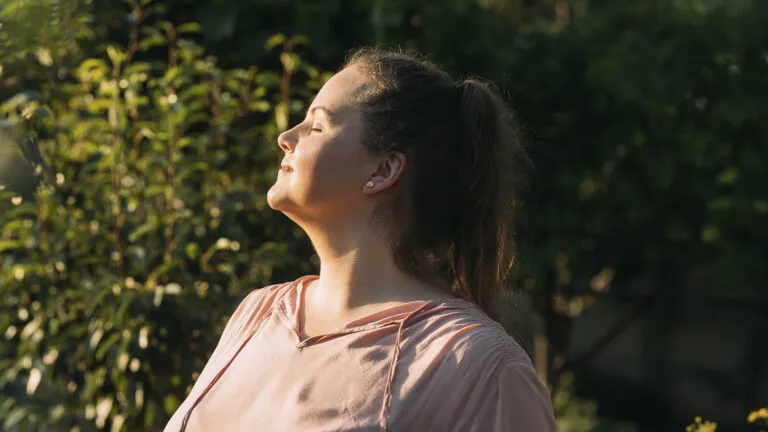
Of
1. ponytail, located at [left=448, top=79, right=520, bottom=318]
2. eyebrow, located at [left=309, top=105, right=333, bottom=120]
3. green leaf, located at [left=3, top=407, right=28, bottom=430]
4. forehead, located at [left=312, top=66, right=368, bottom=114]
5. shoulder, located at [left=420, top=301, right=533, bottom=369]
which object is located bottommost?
green leaf, located at [left=3, top=407, right=28, bottom=430]

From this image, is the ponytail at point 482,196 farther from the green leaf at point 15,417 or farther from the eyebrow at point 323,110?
the green leaf at point 15,417

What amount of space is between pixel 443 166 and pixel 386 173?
102 mm

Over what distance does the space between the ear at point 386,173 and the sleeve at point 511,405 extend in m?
0.38

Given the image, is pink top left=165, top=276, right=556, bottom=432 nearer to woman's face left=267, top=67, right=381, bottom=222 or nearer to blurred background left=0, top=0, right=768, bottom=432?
woman's face left=267, top=67, right=381, bottom=222

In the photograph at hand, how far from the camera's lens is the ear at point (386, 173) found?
188 cm

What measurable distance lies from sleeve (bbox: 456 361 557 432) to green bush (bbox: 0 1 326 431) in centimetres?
207

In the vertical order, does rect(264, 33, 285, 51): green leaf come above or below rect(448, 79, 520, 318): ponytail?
below

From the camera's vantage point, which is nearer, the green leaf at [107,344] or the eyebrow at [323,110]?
the eyebrow at [323,110]

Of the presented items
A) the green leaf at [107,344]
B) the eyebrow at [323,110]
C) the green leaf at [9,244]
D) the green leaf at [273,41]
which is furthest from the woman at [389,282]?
the green leaf at [273,41]

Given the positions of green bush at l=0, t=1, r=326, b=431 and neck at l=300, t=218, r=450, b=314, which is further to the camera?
green bush at l=0, t=1, r=326, b=431

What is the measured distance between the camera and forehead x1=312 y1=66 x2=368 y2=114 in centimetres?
191

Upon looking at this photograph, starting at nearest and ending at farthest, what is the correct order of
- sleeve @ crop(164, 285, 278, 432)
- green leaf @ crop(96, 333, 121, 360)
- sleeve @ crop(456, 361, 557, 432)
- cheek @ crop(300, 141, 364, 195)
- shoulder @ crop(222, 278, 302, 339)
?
sleeve @ crop(456, 361, 557, 432) < cheek @ crop(300, 141, 364, 195) < sleeve @ crop(164, 285, 278, 432) < shoulder @ crop(222, 278, 302, 339) < green leaf @ crop(96, 333, 121, 360)

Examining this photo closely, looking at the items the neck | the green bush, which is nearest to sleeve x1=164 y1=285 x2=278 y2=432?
the neck

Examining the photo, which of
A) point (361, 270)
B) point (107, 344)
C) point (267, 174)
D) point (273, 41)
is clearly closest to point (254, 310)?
point (361, 270)
